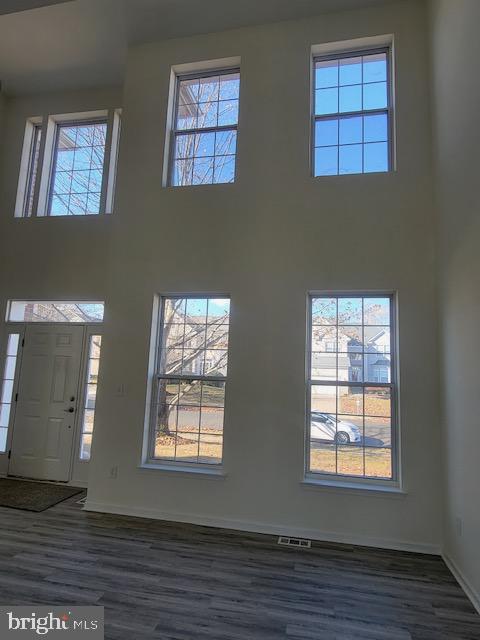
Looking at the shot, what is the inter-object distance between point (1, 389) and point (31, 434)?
29.2 inches

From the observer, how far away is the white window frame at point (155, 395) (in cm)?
367

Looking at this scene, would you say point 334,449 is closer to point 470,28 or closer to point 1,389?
point 470,28

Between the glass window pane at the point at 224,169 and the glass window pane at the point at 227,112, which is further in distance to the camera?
the glass window pane at the point at 227,112

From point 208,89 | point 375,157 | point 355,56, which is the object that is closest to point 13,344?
point 208,89

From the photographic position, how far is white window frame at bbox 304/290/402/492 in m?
3.30

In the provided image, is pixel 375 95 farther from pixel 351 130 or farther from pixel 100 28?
pixel 100 28

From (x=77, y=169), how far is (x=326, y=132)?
3.35 meters

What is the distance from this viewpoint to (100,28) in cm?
423

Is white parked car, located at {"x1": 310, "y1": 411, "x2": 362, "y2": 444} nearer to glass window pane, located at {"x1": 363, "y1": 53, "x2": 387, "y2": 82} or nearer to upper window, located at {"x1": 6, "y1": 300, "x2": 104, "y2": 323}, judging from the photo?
upper window, located at {"x1": 6, "y1": 300, "x2": 104, "y2": 323}

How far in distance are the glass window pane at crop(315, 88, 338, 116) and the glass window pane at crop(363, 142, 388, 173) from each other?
1.79 ft

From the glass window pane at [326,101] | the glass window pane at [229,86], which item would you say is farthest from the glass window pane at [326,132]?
the glass window pane at [229,86]

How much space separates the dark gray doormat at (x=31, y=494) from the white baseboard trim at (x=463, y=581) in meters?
3.56

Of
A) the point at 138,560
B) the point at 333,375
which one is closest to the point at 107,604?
the point at 138,560

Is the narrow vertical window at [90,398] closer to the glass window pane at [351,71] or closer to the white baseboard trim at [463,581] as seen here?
the white baseboard trim at [463,581]
